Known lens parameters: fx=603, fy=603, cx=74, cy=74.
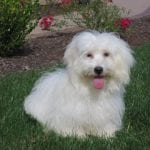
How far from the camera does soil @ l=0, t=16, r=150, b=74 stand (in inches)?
403

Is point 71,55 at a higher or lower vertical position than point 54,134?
higher

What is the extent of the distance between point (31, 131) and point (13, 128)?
0.21m

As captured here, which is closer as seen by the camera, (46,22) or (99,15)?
(99,15)

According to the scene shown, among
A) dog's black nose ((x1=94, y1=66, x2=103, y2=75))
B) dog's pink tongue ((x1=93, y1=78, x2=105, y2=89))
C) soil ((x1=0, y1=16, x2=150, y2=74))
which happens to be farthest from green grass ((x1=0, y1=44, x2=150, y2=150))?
soil ((x1=0, y1=16, x2=150, y2=74))

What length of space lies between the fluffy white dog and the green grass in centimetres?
14

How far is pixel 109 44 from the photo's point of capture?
19.0 ft

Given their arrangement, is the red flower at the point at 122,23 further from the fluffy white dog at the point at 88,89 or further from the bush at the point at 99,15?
the fluffy white dog at the point at 88,89

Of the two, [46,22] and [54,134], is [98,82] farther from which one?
[46,22]

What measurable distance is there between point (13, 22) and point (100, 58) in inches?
207

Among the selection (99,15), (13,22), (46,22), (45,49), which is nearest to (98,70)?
(13,22)

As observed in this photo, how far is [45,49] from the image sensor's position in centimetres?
1150

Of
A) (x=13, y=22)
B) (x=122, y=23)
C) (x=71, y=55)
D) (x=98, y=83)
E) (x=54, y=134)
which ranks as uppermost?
(x=71, y=55)

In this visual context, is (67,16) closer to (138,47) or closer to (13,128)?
(138,47)

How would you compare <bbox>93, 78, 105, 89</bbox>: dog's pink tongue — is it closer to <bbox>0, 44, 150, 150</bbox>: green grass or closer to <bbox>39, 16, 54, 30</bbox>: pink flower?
<bbox>0, 44, 150, 150</bbox>: green grass
